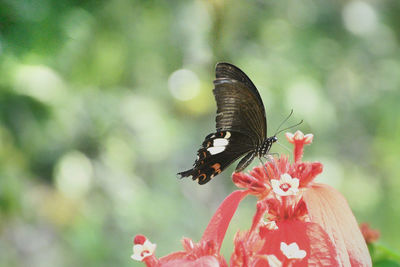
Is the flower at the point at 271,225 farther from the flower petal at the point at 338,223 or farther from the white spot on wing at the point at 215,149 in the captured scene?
the white spot on wing at the point at 215,149

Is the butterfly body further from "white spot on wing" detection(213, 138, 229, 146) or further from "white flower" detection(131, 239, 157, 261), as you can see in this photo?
"white flower" detection(131, 239, 157, 261)

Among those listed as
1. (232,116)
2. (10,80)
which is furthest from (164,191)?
(232,116)

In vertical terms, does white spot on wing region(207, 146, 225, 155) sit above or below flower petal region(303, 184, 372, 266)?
above

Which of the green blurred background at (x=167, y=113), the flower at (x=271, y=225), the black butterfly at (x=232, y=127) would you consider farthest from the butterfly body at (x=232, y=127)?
the green blurred background at (x=167, y=113)

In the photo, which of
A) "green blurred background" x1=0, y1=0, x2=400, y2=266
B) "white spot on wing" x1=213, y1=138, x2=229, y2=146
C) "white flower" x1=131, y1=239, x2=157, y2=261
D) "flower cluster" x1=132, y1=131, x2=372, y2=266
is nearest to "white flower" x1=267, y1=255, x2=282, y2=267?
"flower cluster" x1=132, y1=131, x2=372, y2=266

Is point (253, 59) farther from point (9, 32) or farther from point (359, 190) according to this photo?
point (9, 32)

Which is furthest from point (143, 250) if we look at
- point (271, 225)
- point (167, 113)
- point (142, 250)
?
point (167, 113)
